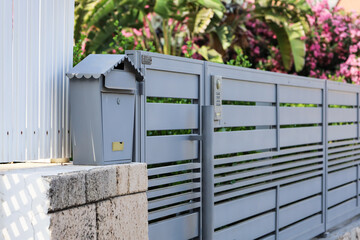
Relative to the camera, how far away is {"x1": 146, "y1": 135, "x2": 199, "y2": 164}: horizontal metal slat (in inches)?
165

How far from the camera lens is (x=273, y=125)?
6.05 meters

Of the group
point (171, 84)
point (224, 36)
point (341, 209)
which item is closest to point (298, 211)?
point (341, 209)

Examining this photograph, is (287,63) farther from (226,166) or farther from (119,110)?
(119,110)

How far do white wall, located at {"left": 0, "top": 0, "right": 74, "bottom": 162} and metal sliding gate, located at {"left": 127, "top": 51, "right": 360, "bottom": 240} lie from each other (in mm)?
481

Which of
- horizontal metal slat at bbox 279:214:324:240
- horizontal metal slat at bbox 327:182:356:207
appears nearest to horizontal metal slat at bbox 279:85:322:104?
horizontal metal slat at bbox 327:182:356:207

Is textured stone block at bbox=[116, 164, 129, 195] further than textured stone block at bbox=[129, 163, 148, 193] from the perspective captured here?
No

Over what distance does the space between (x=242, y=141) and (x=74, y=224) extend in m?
2.51

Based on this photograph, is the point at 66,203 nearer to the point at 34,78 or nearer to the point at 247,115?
the point at 34,78

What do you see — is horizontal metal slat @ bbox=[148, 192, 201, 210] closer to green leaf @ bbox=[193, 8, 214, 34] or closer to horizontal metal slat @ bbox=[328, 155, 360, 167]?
horizontal metal slat @ bbox=[328, 155, 360, 167]

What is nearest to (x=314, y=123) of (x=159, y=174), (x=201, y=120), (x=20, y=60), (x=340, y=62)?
(x=201, y=120)

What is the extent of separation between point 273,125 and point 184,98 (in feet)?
5.45

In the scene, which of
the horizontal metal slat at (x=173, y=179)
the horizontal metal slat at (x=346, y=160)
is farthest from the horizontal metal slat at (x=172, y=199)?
the horizontal metal slat at (x=346, y=160)

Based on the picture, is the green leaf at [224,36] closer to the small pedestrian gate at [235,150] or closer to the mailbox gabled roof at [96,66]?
the small pedestrian gate at [235,150]

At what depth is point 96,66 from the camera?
368 centimetres
